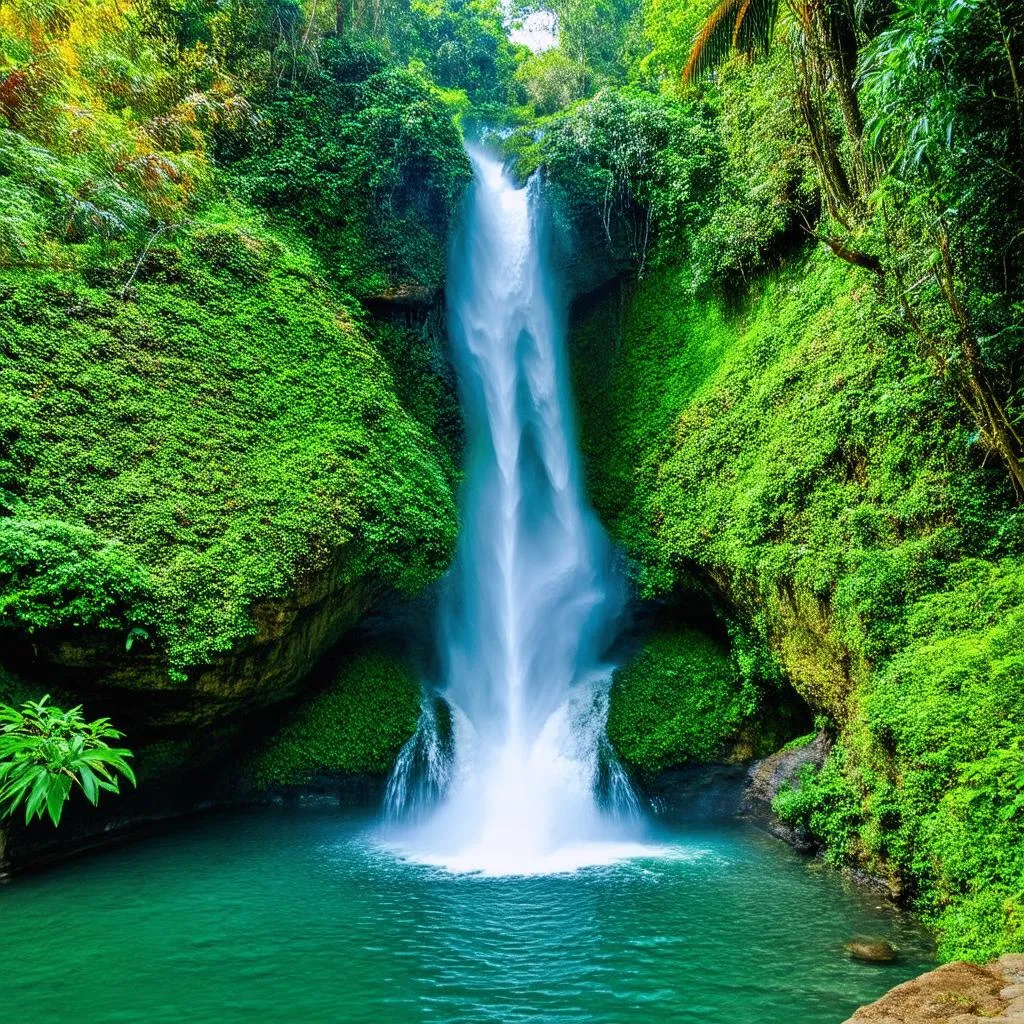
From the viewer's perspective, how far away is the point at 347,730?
10.7 m

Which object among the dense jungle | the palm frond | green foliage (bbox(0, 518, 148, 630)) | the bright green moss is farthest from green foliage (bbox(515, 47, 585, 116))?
green foliage (bbox(0, 518, 148, 630))

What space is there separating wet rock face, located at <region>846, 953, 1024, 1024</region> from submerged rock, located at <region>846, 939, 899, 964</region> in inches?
53.4

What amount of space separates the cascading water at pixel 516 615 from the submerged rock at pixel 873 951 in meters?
3.52

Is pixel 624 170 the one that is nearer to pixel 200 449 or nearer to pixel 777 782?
pixel 200 449

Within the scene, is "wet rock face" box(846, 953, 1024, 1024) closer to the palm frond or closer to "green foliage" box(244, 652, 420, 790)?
"green foliage" box(244, 652, 420, 790)

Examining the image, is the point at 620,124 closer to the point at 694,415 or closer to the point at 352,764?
the point at 694,415

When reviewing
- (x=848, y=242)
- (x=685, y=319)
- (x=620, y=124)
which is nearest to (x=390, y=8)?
(x=620, y=124)

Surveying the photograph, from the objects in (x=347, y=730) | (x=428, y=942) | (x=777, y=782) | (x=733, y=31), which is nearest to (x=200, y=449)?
(x=347, y=730)

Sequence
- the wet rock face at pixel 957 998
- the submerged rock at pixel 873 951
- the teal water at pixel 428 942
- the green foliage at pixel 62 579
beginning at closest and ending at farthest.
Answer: the wet rock face at pixel 957 998 → the teal water at pixel 428 942 → the submerged rock at pixel 873 951 → the green foliage at pixel 62 579

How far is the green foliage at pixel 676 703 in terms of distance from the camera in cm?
1024

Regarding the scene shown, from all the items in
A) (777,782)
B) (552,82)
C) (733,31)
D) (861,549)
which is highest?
(552,82)

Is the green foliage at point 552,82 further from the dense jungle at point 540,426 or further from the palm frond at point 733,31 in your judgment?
the palm frond at point 733,31

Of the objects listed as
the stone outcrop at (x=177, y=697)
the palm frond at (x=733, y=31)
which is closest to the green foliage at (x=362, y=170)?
the palm frond at (x=733, y=31)

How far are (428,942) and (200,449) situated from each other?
666cm
